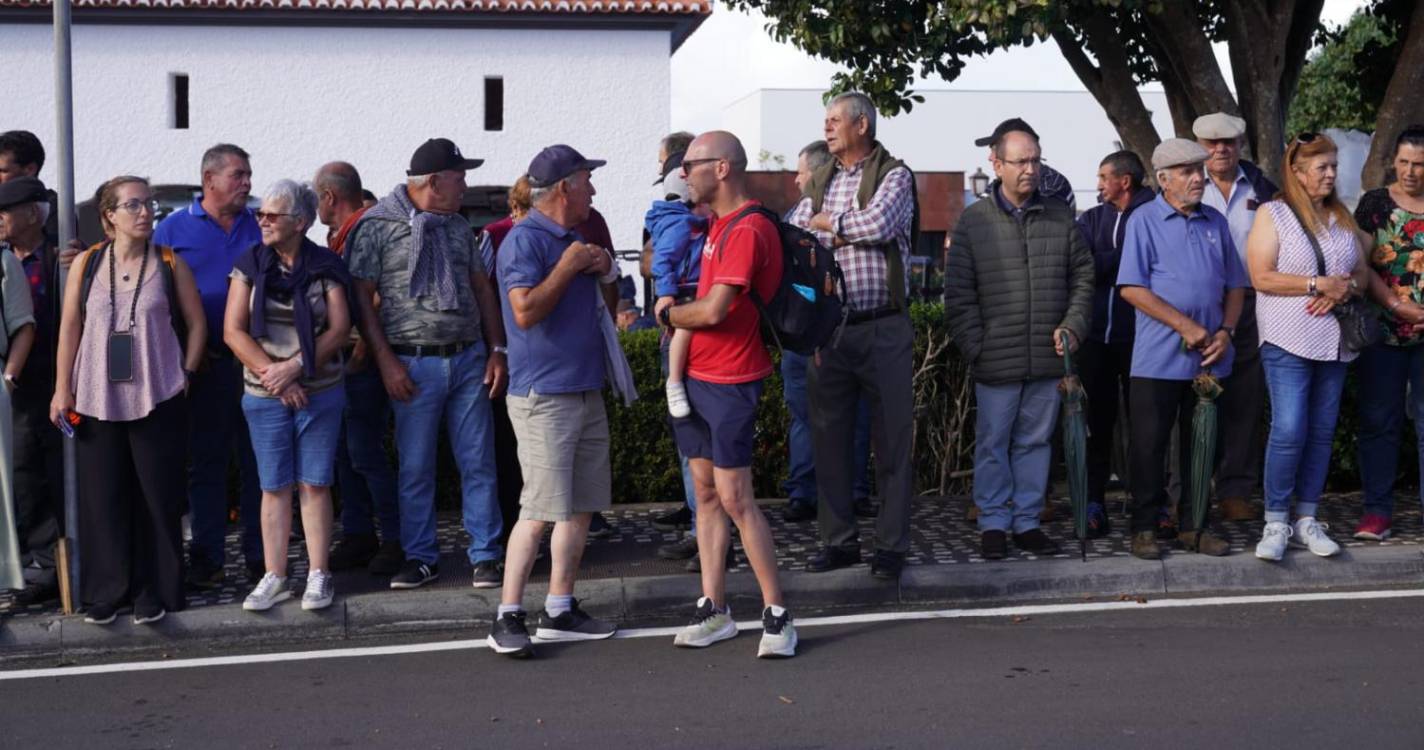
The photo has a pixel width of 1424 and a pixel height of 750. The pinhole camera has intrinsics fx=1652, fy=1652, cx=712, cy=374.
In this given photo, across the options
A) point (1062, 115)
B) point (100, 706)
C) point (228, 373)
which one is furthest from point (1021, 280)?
point (1062, 115)

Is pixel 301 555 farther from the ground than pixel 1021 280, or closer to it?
closer to it

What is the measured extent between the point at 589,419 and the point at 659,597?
995 millimetres

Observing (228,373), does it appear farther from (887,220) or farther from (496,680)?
(887,220)

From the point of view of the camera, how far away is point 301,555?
8398 mm

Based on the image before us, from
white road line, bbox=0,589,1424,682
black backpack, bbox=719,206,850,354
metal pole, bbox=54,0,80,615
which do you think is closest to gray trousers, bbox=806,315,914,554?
Result: white road line, bbox=0,589,1424,682

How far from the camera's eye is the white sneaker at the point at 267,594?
7098mm

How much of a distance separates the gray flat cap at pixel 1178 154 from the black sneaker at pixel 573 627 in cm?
338

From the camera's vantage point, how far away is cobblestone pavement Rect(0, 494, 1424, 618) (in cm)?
765

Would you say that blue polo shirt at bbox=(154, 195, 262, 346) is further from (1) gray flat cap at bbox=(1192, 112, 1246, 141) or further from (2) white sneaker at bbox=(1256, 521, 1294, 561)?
(2) white sneaker at bbox=(1256, 521, 1294, 561)

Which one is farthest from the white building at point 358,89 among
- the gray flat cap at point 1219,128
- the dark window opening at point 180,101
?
the gray flat cap at point 1219,128

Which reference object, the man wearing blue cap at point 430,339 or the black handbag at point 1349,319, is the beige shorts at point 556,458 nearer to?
the man wearing blue cap at point 430,339

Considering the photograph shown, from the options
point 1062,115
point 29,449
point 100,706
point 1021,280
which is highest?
point 1062,115

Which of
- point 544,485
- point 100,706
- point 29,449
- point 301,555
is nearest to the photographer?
point 100,706

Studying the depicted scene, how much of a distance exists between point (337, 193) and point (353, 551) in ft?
5.95
